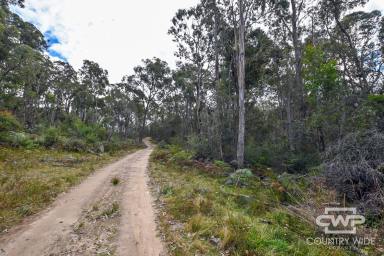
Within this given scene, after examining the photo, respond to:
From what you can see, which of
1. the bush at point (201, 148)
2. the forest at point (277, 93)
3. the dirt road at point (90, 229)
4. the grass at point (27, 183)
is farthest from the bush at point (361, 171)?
the bush at point (201, 148)

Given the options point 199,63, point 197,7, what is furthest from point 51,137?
point 197,7

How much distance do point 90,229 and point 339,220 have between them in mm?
5395

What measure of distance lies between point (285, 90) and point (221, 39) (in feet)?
27.2

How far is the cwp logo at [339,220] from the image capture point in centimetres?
469

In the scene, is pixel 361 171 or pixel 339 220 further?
pixel 361 171

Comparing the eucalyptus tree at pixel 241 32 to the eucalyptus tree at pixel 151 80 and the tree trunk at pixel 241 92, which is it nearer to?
the tree trunk at pixel 241 92

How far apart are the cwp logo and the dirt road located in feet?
A: 11.4

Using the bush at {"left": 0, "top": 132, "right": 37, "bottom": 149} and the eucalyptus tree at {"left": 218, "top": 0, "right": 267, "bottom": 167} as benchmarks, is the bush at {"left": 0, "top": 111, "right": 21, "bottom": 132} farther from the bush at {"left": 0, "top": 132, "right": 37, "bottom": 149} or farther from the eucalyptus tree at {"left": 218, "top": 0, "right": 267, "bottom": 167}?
the eucalyptus tree at {"left": 218, "top": 0, "right": 267, "bottom": 167}

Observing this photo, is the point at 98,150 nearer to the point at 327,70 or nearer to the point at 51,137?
the point at 51,137

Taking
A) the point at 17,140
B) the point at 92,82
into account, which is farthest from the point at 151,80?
the point at 17,140

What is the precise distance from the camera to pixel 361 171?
19.0ft

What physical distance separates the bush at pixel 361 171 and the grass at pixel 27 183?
26.0 feet

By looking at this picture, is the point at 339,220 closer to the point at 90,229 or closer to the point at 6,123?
the point at 90,229

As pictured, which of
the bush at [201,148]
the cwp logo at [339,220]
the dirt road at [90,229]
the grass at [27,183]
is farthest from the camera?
the bush at [201,148]
